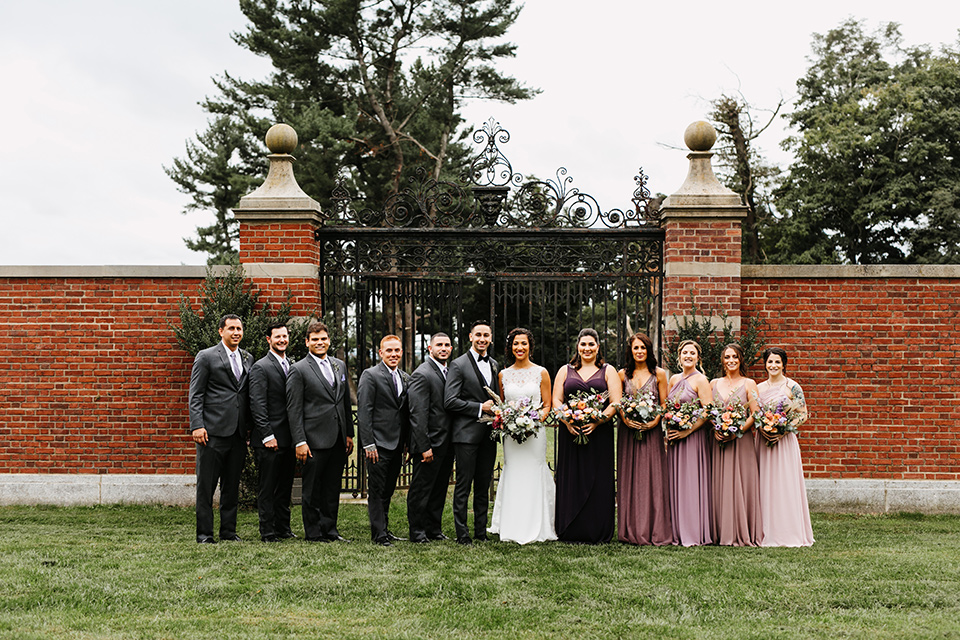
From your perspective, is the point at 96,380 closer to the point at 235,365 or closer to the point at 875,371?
the point at 235,365

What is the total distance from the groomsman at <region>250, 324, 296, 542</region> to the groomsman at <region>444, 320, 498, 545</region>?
1.44 metres

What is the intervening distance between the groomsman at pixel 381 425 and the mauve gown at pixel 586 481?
1.47 metres

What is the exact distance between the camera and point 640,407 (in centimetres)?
740

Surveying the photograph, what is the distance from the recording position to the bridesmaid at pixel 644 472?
7.60 metres

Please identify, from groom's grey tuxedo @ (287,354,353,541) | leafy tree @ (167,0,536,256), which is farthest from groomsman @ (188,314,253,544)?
leafy tree @ (167,0,536,256)

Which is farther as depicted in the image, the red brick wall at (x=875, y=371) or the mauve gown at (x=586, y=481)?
the red brick wall at (x=875, y=371)

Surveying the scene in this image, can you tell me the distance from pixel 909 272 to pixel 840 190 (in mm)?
20136

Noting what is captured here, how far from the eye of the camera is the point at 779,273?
9.45 meters

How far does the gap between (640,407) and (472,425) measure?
1.44 meters

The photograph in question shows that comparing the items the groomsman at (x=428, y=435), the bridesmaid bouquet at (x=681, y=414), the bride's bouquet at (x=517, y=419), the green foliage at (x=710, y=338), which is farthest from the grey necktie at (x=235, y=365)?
the green foliage at (x=710, y=338)

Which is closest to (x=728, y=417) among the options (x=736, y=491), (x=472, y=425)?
(x=736, y=491)

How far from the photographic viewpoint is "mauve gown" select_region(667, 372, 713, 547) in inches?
298

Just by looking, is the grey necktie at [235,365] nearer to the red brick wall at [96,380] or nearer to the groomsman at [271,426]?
the groomsman at [271,426]

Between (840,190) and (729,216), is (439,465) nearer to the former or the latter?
(729,216)
